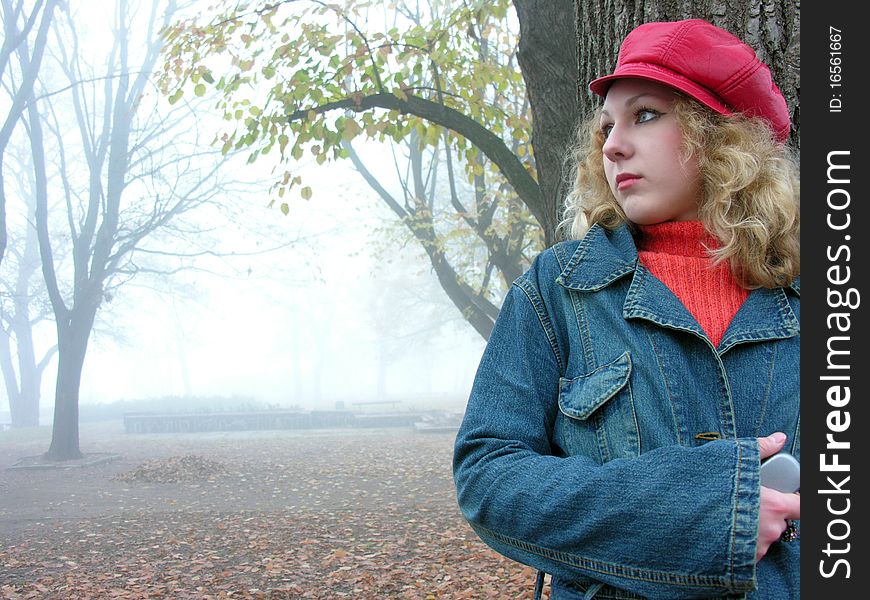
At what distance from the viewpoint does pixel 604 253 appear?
142 cm

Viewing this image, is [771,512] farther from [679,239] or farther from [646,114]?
[646,114]

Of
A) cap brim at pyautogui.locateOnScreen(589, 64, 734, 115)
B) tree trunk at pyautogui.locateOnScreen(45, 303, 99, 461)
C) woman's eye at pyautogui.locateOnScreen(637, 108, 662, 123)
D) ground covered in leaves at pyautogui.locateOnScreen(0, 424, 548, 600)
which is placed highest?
cap brim at pyautogui.locateOnScreen(589, 64, 734, 115)

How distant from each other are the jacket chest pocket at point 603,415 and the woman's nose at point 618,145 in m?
0.39

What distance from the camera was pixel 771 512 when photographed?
1.11 meters

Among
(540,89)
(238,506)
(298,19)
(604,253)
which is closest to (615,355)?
(604,253)

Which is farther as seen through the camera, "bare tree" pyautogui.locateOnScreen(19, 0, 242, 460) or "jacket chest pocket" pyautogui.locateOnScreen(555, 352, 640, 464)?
"bare tree" pyautogui.locateOnScreen(19, 0, 242, 460)

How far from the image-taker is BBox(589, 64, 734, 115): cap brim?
1.40 m

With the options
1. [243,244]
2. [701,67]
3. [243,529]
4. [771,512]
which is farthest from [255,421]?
[771,512]

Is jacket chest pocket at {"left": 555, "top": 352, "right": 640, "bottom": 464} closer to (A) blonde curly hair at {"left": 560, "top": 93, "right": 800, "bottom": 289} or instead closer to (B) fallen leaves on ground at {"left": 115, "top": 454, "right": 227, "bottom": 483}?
(A) blonde curly hair at {"left": 560, "top": 93, "right": 800, "bottom": 289}

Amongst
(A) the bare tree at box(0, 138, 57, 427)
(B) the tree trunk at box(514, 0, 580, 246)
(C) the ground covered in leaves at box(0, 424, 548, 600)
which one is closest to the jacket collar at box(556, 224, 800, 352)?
(B) the tree trunk at box(514, 0, 580, 246)

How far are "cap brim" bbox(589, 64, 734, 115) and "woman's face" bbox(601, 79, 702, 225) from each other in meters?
0.03

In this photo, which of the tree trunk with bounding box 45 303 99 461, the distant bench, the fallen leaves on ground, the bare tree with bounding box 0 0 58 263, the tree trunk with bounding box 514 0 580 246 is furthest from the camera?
the distant bench

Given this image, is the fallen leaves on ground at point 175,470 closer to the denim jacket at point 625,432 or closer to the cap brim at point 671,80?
the denim jacket at point 625,432

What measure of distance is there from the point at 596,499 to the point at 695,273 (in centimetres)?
51
